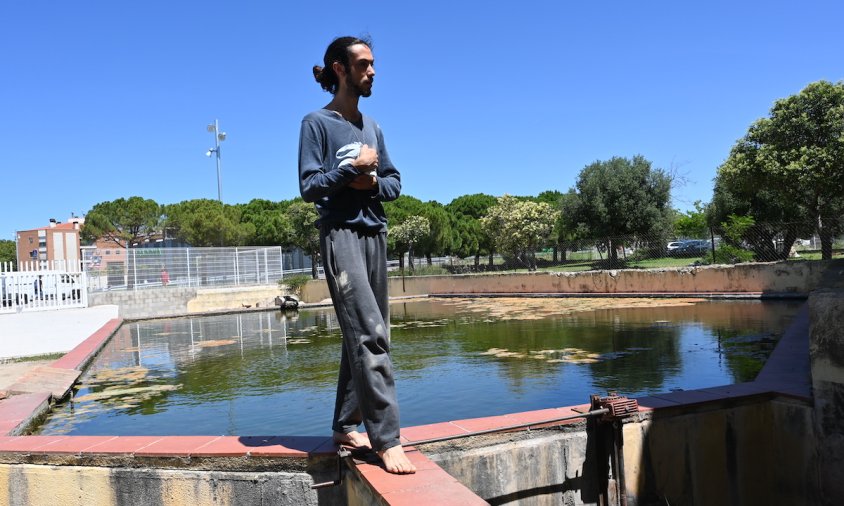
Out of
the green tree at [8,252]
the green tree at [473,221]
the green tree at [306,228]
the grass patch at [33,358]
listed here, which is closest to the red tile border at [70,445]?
the grass patch at [33,358]

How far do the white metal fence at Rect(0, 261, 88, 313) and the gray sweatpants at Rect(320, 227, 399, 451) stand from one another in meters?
10.3

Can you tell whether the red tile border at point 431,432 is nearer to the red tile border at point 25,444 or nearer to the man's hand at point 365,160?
the man's hand at point 365,160

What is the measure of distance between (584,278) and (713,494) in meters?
14.1

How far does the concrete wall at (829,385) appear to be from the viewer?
2.76 metres

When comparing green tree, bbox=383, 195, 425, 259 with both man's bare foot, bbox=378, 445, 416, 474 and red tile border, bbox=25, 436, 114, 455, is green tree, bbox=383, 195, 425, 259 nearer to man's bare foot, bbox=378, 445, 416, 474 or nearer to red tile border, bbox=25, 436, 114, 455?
red tile border, bbox=25, 436, 114, 455

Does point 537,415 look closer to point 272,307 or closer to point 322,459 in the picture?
point 322,459

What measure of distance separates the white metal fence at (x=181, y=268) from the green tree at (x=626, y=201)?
1518cm

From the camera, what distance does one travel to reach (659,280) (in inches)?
595

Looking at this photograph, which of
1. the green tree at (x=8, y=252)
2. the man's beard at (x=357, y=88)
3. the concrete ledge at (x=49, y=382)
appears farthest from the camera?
the green tree at (x=8, y=252)

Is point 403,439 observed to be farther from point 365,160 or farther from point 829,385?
point 829,385

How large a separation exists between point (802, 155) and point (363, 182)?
56.8 ft

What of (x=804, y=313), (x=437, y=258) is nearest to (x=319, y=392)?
(x=804, y=313)

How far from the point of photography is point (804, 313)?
693 cm

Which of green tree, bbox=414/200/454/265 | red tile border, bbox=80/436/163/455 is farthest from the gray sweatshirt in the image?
green tree, bbox=414/200/454/265
